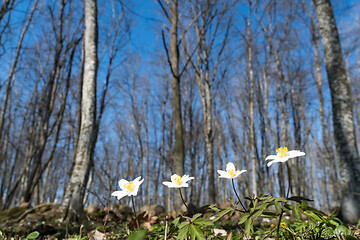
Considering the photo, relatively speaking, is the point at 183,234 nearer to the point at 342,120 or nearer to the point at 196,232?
the point at 196,232

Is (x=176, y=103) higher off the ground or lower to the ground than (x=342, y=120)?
higher

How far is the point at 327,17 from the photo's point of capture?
432 centimetres

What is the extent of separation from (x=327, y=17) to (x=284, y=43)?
5764 millimetres

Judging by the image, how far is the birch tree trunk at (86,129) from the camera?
10.2 feet

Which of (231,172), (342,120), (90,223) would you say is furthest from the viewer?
(342,120)

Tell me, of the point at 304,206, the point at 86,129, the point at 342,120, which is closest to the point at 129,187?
the point at 304,206

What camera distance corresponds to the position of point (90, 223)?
5.36 ft

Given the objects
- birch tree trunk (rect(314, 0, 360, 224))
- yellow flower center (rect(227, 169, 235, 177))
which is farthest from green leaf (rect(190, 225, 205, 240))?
birch tree trunk (rect(314, 0, 360, 224))

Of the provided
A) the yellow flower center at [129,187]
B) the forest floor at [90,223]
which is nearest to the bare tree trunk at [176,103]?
the forest floor at [90,223]

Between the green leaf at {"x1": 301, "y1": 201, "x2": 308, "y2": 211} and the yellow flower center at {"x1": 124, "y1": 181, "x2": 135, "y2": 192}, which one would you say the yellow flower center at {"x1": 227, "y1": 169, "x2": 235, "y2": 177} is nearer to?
the green leaf at {"x1": 301, "y1": 201, "x2": 308, "y2": 211}

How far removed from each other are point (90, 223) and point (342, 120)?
4.06 m

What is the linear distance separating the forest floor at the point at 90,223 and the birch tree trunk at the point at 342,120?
112 centimetres

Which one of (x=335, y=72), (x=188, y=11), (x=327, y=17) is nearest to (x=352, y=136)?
(x=335, y=72)

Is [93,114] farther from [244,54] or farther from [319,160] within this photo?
[319,160]
